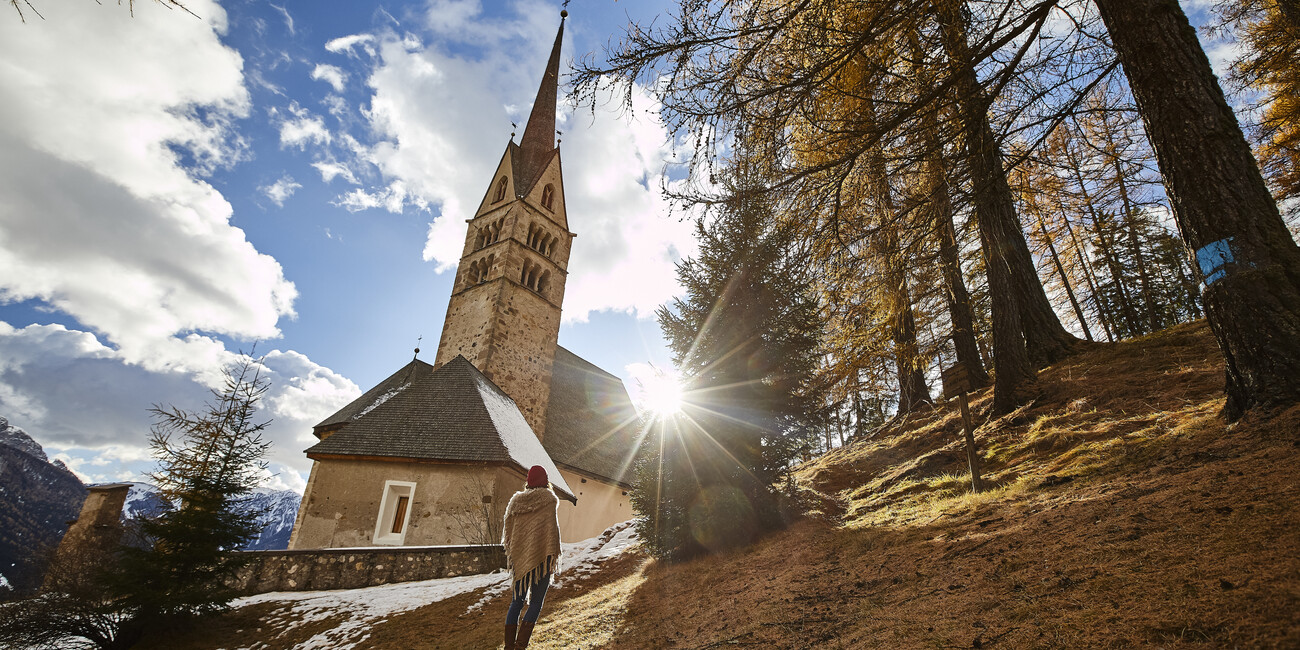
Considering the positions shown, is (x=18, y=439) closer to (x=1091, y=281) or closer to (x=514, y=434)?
(x=514, y=434)

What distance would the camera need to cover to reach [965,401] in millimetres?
6219

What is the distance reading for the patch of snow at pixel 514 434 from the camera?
14.3 m

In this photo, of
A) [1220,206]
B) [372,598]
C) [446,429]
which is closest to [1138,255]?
[1220,206]

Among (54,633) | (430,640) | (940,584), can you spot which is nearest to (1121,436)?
(940,584)

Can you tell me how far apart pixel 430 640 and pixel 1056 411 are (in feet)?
28.6

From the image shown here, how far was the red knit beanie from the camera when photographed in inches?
207

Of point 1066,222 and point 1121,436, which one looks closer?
point 1121,436

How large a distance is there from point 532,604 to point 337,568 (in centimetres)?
666

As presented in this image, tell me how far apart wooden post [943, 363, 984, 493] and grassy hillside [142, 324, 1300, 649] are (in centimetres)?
23

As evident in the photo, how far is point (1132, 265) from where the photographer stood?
838 inches

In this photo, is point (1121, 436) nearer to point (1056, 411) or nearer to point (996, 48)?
point (1056, 411)

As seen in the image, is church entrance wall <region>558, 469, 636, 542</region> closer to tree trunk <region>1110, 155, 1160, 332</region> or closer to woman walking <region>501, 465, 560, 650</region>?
woman walking <region>501, 465, 560, 650</region>

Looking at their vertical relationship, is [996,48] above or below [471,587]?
above

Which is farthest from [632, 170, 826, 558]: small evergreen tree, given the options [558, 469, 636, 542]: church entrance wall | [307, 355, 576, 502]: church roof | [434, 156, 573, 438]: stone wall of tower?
[434, 156, 573, 438]: stone wall of tower
